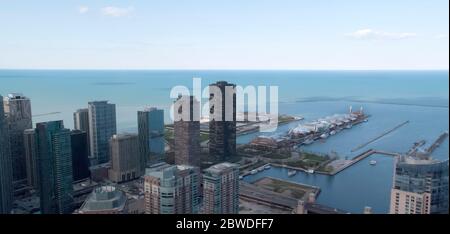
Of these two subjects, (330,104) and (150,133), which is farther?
(330,104)

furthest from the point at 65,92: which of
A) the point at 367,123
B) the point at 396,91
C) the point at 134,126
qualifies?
the point at 396,91

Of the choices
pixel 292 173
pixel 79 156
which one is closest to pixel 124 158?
pixel 79 156

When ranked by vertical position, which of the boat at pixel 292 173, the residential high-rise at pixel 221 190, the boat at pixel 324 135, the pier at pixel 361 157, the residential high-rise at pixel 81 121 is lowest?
the boat at pixel 292 173

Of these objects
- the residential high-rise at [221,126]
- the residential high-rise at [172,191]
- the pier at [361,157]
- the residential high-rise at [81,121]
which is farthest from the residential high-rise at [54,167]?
the pier at [361,157]

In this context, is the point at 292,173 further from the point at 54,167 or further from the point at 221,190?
the point at 54,167

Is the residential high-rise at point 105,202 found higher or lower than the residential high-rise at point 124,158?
higher

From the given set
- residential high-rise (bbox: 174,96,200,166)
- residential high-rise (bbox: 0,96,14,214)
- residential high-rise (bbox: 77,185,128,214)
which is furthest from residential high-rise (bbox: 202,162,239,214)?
residential high-rise (bbox: 0,96,14,214)

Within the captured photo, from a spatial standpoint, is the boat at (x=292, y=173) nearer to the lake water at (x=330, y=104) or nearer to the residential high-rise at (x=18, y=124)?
the lake water at (x=330, y=104)

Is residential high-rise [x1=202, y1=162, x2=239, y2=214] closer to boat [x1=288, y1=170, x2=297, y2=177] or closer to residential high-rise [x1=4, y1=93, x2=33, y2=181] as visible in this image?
boat [x1=288, y1=170, x2=297, y2=177]
